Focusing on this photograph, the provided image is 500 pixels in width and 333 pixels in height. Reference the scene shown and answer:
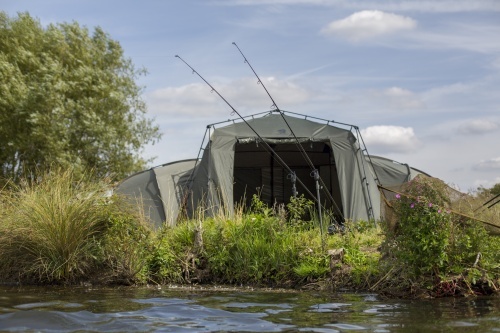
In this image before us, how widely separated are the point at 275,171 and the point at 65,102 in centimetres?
929

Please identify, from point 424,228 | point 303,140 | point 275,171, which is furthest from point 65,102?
point 424,228

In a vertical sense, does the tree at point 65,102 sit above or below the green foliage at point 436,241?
above

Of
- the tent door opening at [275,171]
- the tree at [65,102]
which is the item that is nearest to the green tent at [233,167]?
the tent door opening at [275,171]

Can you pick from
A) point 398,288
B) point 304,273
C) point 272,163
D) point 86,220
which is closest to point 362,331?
point 398,288

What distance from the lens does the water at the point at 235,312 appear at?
19.7 ft

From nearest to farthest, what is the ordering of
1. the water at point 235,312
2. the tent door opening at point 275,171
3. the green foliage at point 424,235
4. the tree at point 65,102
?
the water at point 235,312, the green foliage at point 424,235, the tent door opening at point 275,171, the tree at point 65,102

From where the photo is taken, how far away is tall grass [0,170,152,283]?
945 centimetres

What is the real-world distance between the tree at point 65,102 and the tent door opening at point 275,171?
743 cm

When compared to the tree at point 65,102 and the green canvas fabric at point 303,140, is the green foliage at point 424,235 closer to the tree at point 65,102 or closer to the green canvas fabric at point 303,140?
the green canvas fabric at point 303,140

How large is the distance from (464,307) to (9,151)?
62.5 ft

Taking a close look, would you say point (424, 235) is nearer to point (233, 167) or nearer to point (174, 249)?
point (174, 249)

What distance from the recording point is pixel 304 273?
902cm

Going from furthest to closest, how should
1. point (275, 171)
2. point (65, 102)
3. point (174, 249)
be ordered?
point (65, 102)
point (275, 171)
point (174, 249)

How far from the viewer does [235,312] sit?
22.4 ft
